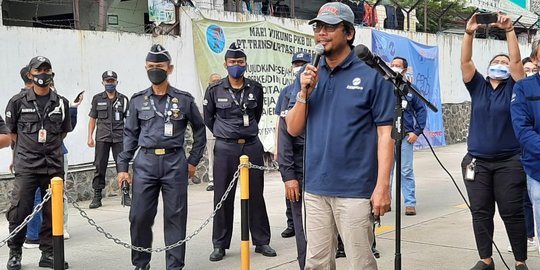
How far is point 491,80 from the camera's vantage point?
19.2 ft

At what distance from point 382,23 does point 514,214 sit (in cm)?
1390

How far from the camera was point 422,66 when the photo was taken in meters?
18.0

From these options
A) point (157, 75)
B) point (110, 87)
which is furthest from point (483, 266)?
point (110, 87)

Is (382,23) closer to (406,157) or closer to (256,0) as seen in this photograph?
(256,0)

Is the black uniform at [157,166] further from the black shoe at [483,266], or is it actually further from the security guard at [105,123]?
the security guard at [105,123]

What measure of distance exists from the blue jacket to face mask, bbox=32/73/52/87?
13.4 ft

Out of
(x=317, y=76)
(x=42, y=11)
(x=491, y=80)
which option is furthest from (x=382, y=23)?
(x=317, y=76)

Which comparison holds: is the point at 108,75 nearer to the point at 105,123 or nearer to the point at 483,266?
the point at 105,123

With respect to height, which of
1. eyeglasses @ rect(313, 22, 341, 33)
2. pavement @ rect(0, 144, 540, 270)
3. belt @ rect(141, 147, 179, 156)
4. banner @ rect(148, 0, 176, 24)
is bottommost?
pavement @ rect(0, 144, 540, 270)

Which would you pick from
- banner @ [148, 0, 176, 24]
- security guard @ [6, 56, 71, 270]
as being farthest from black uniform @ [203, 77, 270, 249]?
banner @ [148, 0, 176, 24]

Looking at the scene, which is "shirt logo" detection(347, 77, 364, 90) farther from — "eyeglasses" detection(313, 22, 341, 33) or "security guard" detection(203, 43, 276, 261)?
"security guard" detection(203, 43, 276, 261)

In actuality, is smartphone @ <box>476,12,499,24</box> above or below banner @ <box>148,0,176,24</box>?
below

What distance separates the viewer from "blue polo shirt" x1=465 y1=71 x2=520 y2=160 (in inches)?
225

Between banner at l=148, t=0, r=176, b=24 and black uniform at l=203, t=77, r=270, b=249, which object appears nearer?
black uniform at l=203, t=77, r=270, b=249
